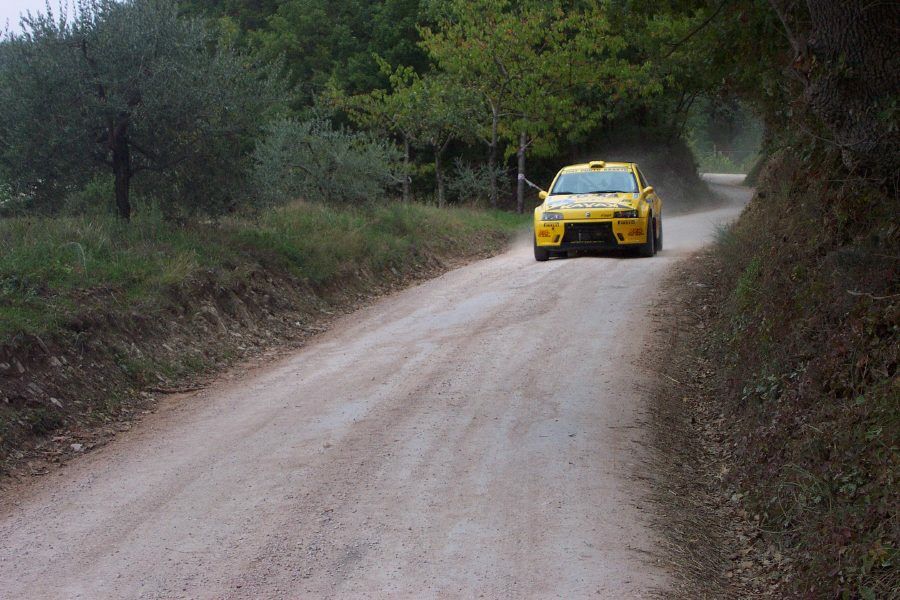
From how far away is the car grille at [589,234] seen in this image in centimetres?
1648

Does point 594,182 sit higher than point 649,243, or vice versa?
point 594,182

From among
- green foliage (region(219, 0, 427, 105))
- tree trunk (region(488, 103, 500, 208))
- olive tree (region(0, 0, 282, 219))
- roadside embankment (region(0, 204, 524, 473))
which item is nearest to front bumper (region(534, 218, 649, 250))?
roadside embankment (region(0, 204, 524, 473))

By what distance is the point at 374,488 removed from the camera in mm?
6230

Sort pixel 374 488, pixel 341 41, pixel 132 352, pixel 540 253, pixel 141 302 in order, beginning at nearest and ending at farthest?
pixel 374 488 < pixel 132 352 < pixel 141 302 < pixel 540 253 < pixel 341 41

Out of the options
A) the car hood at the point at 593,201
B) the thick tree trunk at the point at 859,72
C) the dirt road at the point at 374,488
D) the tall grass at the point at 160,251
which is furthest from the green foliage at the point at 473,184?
the thick tree trunk at the point at 859,72

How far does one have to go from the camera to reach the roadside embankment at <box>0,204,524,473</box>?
26.6 ft

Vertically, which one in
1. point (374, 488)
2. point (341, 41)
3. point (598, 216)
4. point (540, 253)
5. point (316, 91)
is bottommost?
point (540, 253)

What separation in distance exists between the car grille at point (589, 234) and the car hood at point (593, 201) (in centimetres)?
34

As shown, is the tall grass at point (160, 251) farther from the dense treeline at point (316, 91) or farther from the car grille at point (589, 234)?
the car grille at point (589, 234)

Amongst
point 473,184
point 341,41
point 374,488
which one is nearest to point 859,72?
point 374,488

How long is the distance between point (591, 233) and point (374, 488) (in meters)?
11.0

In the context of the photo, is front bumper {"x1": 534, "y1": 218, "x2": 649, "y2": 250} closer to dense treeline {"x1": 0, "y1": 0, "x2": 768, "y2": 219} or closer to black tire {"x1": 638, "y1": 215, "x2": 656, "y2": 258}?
black tire {"x1": 638, "y1": 215, "x2": 656, "y2": 258}

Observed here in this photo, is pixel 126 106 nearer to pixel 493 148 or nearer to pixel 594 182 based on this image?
pixel 594 182

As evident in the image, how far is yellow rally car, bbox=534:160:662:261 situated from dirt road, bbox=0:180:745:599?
6155mm
